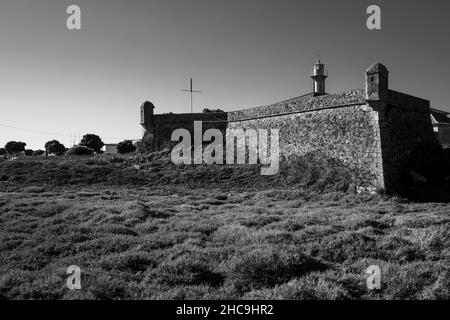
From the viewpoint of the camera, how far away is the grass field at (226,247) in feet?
24.6

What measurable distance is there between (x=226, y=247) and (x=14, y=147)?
2730 inches

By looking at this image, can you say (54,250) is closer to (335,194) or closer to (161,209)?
(161,209)

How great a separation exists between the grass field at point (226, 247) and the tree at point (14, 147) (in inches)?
2125

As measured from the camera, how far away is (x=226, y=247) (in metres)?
10.2

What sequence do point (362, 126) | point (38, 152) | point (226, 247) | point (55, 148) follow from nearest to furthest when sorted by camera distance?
point (226, 247) < point (362, 126) < point (55, 148) < point (38, 152)

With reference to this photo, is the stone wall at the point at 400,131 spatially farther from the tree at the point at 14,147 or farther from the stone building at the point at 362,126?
the tree at the point at 14,147

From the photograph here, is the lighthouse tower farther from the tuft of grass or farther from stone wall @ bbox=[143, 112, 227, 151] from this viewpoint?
the tuft of grass

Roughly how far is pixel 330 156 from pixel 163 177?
40.2 feet

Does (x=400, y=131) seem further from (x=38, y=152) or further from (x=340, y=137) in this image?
(x=38, y=152)

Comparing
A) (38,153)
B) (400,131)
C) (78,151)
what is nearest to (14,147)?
(38,153)

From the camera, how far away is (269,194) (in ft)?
68.4

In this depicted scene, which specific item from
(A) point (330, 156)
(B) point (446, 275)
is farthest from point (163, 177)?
(B) point (446, 275)

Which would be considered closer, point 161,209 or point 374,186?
point 161,209

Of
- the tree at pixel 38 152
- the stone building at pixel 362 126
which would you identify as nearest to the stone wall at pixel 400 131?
the stone building at pixel 362 126
